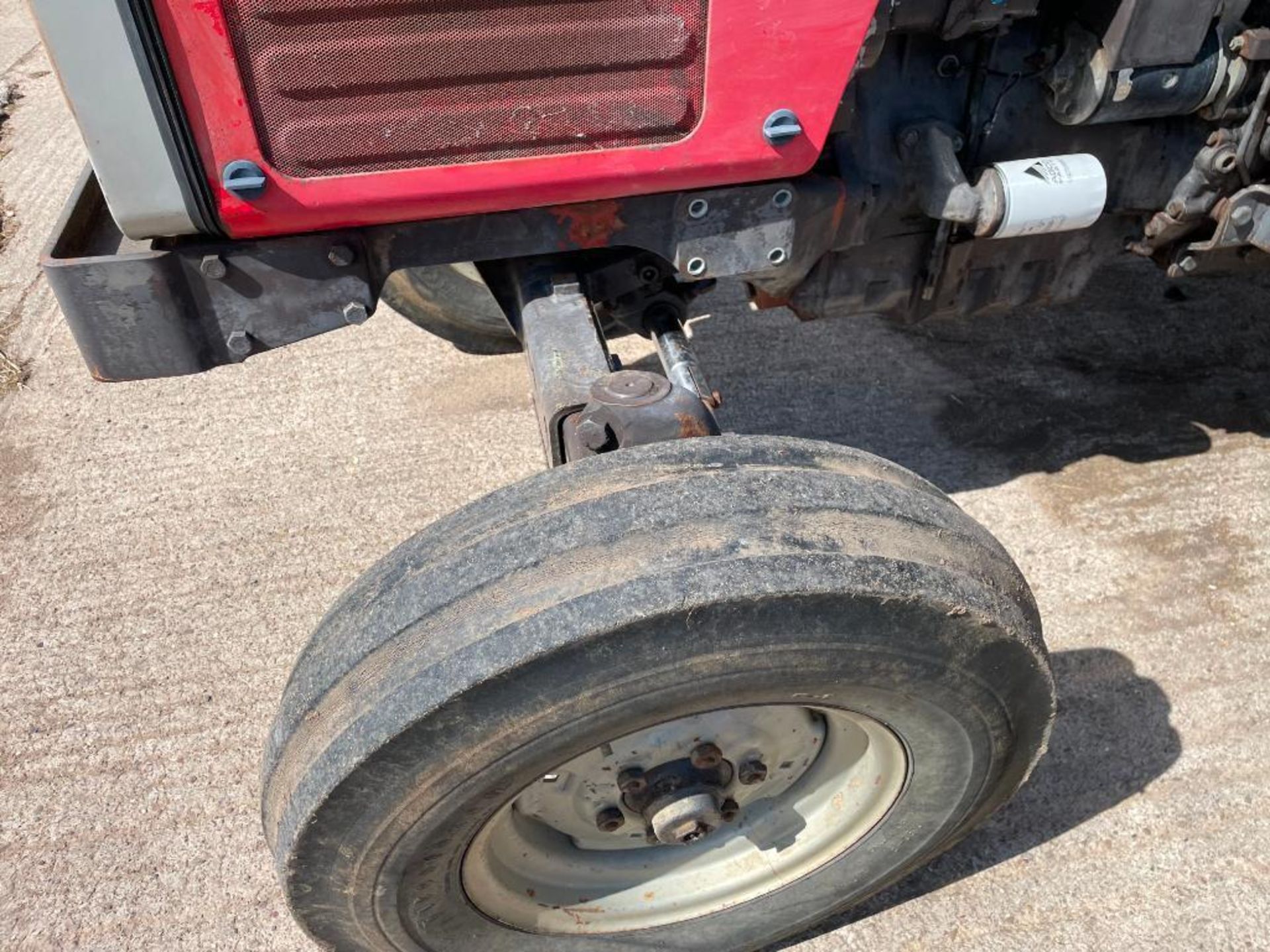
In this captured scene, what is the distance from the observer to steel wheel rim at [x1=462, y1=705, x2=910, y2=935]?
1.49 m

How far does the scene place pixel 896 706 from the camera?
134 centimetres

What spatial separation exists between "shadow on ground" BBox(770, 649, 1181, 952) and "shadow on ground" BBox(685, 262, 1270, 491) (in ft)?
2.05

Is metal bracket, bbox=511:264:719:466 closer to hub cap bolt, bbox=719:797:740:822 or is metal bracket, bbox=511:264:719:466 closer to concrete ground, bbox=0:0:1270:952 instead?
hub cap bolt, bbox=719:797:740:822

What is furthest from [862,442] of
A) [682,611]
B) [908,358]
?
[682,611]

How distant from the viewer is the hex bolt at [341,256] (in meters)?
1.56

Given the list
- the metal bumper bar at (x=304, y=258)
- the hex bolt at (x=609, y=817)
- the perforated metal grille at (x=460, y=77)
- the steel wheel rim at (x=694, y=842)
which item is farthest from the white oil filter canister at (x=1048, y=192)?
the hex bolt at (x=609, y=817)

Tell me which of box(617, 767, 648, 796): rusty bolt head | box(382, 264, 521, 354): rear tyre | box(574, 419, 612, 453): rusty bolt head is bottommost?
box(382, 264, 521, 354): rear tyre

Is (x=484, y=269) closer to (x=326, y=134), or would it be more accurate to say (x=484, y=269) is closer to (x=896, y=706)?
(x=326, y=134)

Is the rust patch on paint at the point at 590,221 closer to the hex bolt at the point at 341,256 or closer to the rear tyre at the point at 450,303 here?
the hex bolt at the point at 341,256

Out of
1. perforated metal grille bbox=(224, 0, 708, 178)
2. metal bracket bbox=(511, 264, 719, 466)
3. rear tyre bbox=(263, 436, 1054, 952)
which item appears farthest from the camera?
metal bracket bbox=(511, 264, 719, 466)

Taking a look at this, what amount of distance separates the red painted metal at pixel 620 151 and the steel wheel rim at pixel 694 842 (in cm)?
82

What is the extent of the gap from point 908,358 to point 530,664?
6.95 feet

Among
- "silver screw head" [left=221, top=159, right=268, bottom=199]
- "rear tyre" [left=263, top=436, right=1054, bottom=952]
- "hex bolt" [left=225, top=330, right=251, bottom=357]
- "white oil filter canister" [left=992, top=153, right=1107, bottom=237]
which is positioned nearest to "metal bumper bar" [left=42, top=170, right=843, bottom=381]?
"hex bolt" [left=225, top=330, right=251, bottom=357]

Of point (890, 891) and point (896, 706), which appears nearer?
point (896, 706)
